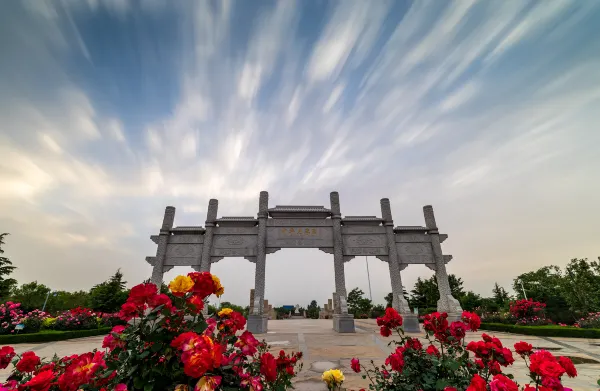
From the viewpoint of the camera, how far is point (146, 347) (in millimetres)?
1336

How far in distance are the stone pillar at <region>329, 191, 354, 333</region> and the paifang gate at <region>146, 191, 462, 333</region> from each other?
4cm

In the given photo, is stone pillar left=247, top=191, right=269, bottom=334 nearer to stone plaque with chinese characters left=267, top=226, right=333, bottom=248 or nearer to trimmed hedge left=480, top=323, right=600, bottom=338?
stone plaque with chinese characters left=267, top=226, right=333, bottom=248

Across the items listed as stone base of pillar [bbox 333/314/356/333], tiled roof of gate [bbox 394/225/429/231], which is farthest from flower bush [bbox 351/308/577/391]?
tiled roof of gate [bbox 394/225/429/231]

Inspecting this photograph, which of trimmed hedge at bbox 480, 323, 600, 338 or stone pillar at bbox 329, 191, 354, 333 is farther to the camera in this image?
stone pillar at bbox 329, 191, 354, 333

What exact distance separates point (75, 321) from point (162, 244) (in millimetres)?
4080

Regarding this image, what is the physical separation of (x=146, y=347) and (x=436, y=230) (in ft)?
41.4

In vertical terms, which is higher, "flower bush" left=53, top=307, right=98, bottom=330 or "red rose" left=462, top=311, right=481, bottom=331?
"red rose" left=462, top=311, right=481, bottom=331

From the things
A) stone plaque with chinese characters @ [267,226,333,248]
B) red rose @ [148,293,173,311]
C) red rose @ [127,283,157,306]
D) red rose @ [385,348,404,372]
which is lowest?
red rose @ [385,348,404,372]

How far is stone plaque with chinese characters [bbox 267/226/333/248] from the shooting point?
37.1 feet

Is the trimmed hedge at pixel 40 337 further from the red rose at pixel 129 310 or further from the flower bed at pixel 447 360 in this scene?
the flower bed at pixel 447 360

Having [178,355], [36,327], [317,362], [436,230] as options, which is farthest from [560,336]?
[36,327]

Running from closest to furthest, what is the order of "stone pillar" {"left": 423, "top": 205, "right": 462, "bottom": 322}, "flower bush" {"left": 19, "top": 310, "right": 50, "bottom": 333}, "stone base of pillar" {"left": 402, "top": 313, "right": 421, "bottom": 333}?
1. "flower bush" {"left": 19, "top": 310, "right": 50, "bottom": 333}
2. "stone base of pillar" {"left": 402, "top": 313, "right": 421, "bottom": 333}
3. "stone pillar" {"left": 423, "top": 205, "right": 462, "bottom": 322}

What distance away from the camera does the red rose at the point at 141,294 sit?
1.42m

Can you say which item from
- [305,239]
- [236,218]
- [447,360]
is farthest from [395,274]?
[447,360]
